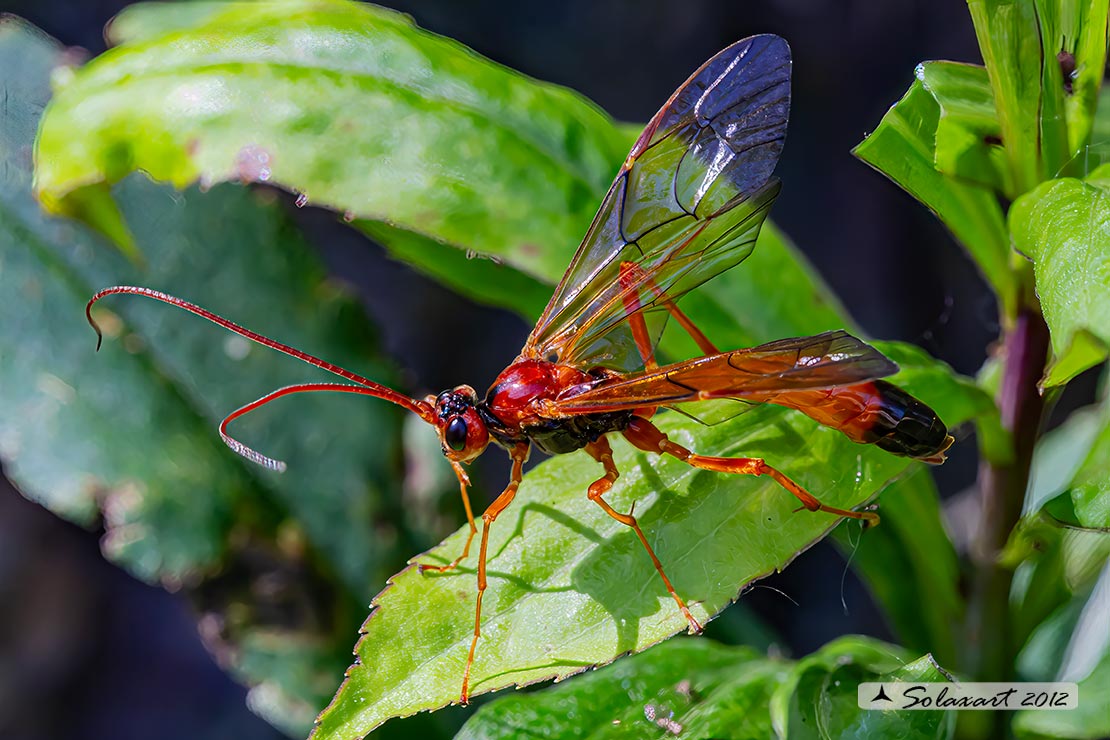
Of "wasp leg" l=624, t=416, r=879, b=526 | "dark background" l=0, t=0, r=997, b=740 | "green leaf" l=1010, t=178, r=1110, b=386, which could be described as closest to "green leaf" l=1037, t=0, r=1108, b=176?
"green leaf" l=1010, t=178, r=1110, b=386

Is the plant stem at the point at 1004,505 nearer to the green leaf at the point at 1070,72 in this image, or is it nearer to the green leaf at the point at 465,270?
the green leaf at the point at 1070,72

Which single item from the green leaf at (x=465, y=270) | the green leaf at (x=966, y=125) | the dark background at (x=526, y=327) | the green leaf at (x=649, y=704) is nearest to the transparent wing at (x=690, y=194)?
the green leaf at (x=465, y=270)

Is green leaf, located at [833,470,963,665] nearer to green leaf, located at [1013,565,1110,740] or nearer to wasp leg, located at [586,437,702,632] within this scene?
green leaf, located at [1013,565,1110,740]

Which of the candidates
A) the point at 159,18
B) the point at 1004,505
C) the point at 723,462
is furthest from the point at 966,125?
the point at 159,18

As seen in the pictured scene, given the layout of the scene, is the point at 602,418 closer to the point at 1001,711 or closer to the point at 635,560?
the point at 635,560

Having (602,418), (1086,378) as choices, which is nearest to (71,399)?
(602,418)

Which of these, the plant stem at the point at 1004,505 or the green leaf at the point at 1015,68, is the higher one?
the green leaf at the point at 1015,68

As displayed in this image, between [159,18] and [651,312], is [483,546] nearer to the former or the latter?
[651,312]
